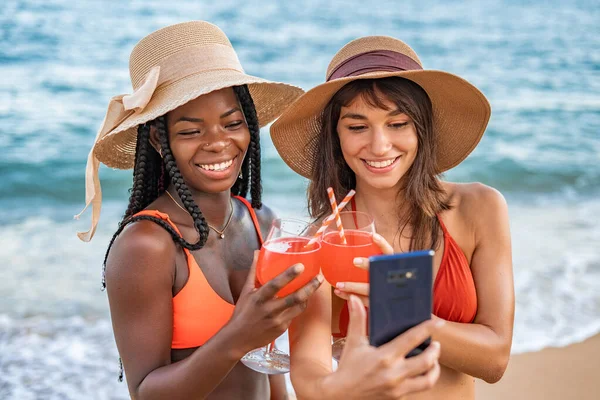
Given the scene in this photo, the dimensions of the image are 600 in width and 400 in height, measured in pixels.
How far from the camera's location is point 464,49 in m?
18.5

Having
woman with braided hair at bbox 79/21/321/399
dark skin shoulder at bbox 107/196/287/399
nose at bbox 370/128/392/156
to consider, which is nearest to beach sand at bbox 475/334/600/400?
woman with braided hair at bbox 79/21/321/399

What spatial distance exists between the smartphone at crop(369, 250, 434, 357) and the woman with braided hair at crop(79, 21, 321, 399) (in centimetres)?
53

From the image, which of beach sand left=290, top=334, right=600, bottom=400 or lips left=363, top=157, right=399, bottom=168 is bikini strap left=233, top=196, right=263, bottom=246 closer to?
lips left=363, top=157, right=399, bottom=168

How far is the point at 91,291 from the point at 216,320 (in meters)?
4.12

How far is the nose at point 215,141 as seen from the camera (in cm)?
276

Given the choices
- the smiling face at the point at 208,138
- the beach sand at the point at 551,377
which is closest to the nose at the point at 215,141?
the smiling face at the point at 208,138

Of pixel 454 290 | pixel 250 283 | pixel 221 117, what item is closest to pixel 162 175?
pixel 221 117

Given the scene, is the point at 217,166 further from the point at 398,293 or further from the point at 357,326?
the point at 398,293

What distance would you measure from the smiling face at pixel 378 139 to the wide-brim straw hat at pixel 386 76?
135mm

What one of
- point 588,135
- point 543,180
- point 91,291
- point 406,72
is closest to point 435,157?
point 406,72

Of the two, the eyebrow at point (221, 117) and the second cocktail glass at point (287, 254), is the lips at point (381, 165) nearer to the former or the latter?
the second cocktail glass at point (287, 254)

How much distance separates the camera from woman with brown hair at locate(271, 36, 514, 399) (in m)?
2.76

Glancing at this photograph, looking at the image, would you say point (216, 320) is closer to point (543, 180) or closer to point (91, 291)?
point (91, 291)

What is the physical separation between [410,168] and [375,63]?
55 centimetres
